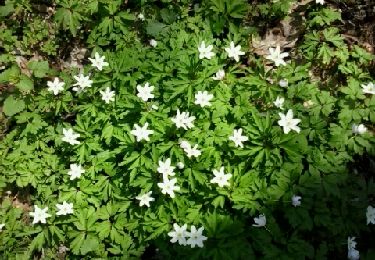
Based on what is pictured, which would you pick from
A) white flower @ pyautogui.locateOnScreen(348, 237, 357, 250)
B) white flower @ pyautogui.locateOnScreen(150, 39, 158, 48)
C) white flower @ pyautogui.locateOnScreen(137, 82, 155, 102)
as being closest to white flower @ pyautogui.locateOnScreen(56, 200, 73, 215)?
white flower @ pyautogui.locateOnScreen(137, 82, 155, 102)

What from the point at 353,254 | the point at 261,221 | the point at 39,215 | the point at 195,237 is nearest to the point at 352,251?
the point at 353,254

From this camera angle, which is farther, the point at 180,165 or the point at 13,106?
the point at 13,106

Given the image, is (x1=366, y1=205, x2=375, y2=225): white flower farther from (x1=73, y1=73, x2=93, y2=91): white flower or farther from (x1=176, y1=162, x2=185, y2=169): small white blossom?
(x1=73, y1=73, x2=93, y2=91): white flower

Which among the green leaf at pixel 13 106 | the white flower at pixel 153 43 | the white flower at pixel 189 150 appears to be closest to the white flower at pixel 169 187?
the white flower at pixel 189 150

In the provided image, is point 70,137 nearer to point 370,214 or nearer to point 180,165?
point 180,165

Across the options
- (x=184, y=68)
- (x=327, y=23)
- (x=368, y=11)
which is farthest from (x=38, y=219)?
(x=368, y=11)

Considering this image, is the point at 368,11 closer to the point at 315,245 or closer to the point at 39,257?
the point at 315,245

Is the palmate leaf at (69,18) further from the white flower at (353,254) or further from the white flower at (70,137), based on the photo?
the white flower at (353,254)
